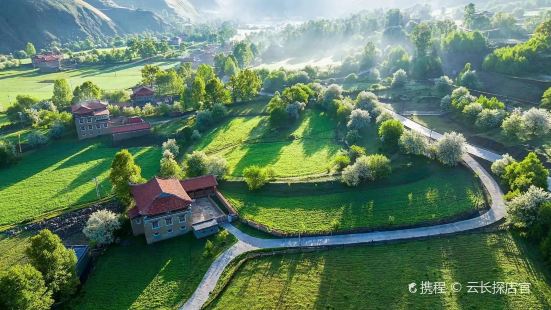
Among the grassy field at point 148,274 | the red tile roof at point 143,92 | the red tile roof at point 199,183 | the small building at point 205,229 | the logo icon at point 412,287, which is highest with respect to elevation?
the red tile roof at point 143,92

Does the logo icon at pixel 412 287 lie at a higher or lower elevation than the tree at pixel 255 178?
lower

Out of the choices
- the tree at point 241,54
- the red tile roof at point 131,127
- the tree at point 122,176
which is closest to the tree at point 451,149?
the tree at point 122,176

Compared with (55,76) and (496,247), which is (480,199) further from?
(55,76)

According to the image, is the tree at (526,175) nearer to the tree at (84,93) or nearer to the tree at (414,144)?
the tree at (414,144)

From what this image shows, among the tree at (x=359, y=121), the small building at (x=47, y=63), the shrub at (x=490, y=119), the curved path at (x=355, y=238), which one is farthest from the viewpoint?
the small building at (x=47, y=63)

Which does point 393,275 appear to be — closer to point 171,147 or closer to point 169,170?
point 169,170

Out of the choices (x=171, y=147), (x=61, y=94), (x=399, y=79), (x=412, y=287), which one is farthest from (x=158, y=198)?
(x=399, y=79)

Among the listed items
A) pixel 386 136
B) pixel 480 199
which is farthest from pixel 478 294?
pixel 386 136
